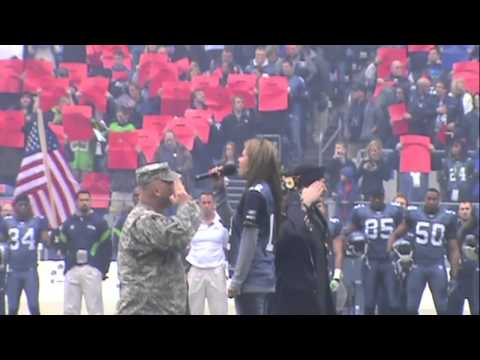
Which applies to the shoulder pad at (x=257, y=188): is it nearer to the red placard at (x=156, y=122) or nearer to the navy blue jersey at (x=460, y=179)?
the navy blue jersey at (x=460, y=179)

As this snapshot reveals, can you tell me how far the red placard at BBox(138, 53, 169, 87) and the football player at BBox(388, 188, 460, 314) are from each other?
518 cm

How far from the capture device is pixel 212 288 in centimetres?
1256

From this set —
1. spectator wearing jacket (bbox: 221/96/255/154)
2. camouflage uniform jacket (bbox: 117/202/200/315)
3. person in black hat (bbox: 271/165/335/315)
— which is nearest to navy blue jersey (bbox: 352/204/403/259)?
spectator wearing jacket (bbox: 221/96/255/154)

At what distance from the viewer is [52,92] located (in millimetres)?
17250

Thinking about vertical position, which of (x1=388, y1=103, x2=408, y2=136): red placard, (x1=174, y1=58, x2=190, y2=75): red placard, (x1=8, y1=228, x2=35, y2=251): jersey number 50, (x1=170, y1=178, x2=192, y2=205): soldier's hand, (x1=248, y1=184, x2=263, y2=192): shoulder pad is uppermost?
(x1=174, y1=58, x2=190, y2=75): red placard

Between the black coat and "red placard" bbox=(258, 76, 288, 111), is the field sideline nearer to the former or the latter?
"red placard" bbox=(258, 76, 288, 111)

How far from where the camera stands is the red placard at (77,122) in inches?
655

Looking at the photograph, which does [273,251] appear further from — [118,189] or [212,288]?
[118,189]

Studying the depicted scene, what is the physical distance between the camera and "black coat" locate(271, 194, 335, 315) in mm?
6973

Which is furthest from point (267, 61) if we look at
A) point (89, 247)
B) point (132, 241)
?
point (132, 241)

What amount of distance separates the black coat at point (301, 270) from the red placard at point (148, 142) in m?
9.35

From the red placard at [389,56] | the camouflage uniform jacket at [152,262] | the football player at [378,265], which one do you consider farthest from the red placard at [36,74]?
the camouflage uniform jacket at [152,262]

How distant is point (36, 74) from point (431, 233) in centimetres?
639
